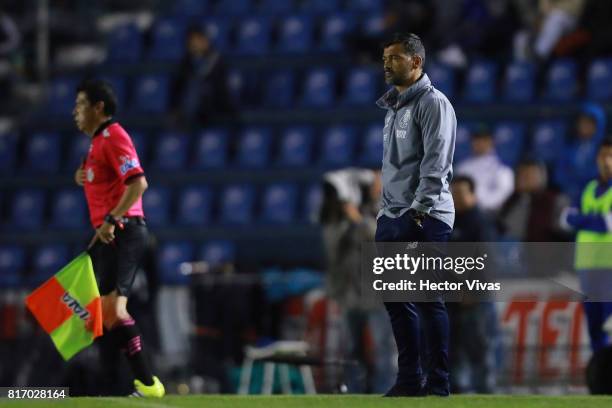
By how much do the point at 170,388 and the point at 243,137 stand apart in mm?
3952

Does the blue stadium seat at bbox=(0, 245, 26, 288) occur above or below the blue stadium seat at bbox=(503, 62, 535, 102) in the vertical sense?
below

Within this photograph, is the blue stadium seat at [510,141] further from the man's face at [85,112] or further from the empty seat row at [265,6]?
the man's face at [85,112]

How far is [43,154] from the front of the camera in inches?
762

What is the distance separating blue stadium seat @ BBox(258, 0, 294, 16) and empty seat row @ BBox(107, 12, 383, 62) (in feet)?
0.78

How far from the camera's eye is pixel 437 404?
8.65 meters

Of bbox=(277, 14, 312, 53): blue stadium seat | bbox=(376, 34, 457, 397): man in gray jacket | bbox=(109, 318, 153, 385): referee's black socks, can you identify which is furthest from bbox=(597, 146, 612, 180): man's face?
bbox=(277, 14, 312, 53): blue stadium seat

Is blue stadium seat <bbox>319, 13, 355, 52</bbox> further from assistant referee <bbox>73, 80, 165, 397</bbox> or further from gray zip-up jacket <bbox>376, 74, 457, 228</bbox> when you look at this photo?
gray zip-up jacket <bbox>376, 74, 457, 228</bbox>

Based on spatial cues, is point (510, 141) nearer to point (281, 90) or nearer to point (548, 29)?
point (548, 29)

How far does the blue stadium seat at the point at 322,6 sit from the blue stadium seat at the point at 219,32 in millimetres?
1035

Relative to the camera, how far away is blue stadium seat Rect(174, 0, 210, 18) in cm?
2119

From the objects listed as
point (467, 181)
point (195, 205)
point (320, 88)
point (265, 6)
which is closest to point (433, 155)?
point (467, 181)

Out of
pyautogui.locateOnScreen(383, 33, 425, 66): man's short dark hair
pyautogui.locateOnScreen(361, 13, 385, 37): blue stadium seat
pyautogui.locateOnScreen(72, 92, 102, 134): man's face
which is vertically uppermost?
pyautogui.locateOnScreen(361, 13, 385, 37): blue stadium seat

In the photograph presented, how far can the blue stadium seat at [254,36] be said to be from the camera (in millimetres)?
19859

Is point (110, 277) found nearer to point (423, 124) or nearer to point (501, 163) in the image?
point (423, 124)
